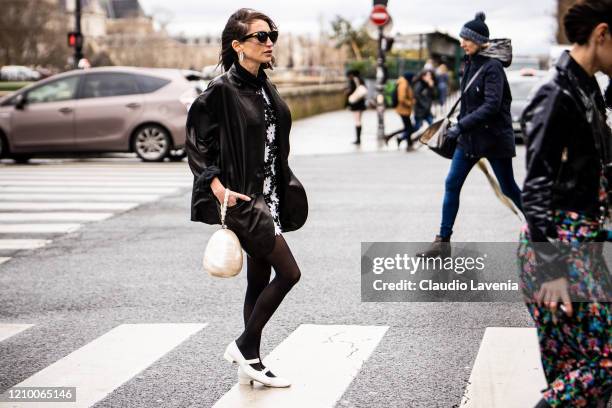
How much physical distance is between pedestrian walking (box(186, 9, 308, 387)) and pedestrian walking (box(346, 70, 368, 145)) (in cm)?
1755

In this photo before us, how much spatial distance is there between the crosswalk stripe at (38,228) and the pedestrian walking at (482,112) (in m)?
4.44

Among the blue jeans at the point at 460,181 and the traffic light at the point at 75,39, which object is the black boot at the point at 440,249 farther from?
the traffic light at the point at 75,39

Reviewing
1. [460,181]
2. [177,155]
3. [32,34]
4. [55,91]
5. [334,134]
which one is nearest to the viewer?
[460,181]

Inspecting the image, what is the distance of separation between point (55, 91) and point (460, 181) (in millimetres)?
11961

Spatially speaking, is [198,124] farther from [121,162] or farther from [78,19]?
[78,19]

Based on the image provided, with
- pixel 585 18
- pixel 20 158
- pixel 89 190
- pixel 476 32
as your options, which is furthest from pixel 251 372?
pixel 20 158

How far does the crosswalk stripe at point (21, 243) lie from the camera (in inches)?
371

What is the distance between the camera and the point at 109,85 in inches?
705

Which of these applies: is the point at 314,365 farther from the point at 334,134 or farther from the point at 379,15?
the point at 334,134

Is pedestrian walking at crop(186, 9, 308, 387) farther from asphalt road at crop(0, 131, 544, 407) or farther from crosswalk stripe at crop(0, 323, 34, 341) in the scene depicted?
crosswalk stripe at crop(0, 323, 34, 341)

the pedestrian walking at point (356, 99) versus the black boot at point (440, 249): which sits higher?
the black boot at point (440, 249)

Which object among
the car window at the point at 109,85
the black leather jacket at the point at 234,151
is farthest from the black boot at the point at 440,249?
the car window at the point at 109,85

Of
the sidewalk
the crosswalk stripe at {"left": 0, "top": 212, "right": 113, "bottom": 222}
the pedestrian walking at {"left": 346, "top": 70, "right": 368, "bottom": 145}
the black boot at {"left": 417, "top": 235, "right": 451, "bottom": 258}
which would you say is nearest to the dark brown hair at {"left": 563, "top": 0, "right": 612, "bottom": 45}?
the black boot at {"left": 417, "top": 235, "right": 451, "bottom": 258}

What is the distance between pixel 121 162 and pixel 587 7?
1574cm
